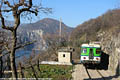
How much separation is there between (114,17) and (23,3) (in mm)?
66225

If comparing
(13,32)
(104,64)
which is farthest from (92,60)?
(13,32)

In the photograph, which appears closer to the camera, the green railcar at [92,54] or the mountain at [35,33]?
the mountain at [35,33]

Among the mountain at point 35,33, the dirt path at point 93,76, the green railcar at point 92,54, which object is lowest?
the dirt path at point 93,76

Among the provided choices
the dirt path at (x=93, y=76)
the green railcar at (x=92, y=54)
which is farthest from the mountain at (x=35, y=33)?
the green railcar at (x=92, y=54)

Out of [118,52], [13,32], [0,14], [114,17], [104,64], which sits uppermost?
[114,17]

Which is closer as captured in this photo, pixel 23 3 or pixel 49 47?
pixel 23 3

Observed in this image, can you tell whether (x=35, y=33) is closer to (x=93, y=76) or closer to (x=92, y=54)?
(x=92, y=54)

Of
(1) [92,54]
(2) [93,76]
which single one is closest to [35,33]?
(1) [92,54]

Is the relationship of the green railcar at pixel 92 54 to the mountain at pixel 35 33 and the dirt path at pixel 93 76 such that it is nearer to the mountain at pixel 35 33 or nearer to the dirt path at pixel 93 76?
the dirt path at pixel 93 76

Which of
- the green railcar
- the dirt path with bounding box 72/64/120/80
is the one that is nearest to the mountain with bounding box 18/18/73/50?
the dirt path with bounding box 72/64/120/80

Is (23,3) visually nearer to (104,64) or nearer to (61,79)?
(61,79)

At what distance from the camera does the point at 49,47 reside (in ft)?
141

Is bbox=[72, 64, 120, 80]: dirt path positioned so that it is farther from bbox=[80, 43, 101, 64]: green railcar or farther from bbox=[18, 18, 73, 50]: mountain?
bbox=[18, 18, 73, 50]: mountain

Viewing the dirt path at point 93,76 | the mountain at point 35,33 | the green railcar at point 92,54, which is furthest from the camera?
the green railcar at point 92,54
